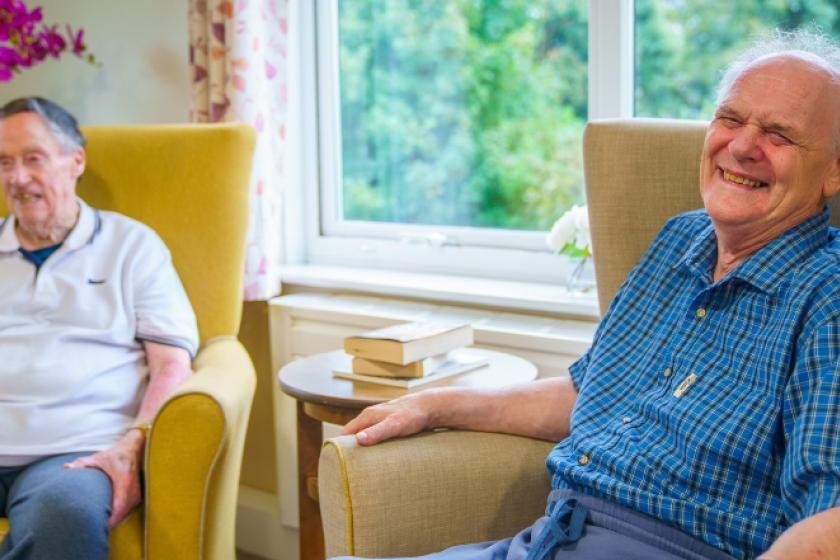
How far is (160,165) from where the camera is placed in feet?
7.90

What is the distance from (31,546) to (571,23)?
1594mm

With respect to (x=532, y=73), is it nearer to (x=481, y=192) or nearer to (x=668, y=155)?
(x=481, y=192)

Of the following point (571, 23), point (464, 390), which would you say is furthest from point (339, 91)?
point (464, 390)

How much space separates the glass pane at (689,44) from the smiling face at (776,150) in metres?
0.77

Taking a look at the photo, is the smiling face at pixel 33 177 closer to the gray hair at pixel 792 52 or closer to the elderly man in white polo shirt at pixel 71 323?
the elderly man in white polo shirt at pixel 71 323

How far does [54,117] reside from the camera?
7.43 feet

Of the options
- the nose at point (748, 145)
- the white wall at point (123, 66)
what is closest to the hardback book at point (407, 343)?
the nose at point (748, 145)

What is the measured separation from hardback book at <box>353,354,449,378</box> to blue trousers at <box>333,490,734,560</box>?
18.2 inches

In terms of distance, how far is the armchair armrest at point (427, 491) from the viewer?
4.90 feet

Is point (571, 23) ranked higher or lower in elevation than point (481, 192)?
higher

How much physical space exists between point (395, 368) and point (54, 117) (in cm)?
96

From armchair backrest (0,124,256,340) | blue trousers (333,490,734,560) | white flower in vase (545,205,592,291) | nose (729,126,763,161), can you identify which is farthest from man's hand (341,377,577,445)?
armchair backrest (0,124,256,340)

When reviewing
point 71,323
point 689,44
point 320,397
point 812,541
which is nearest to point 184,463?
point 320,397

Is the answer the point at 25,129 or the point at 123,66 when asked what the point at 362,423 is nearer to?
the point at 25,129
